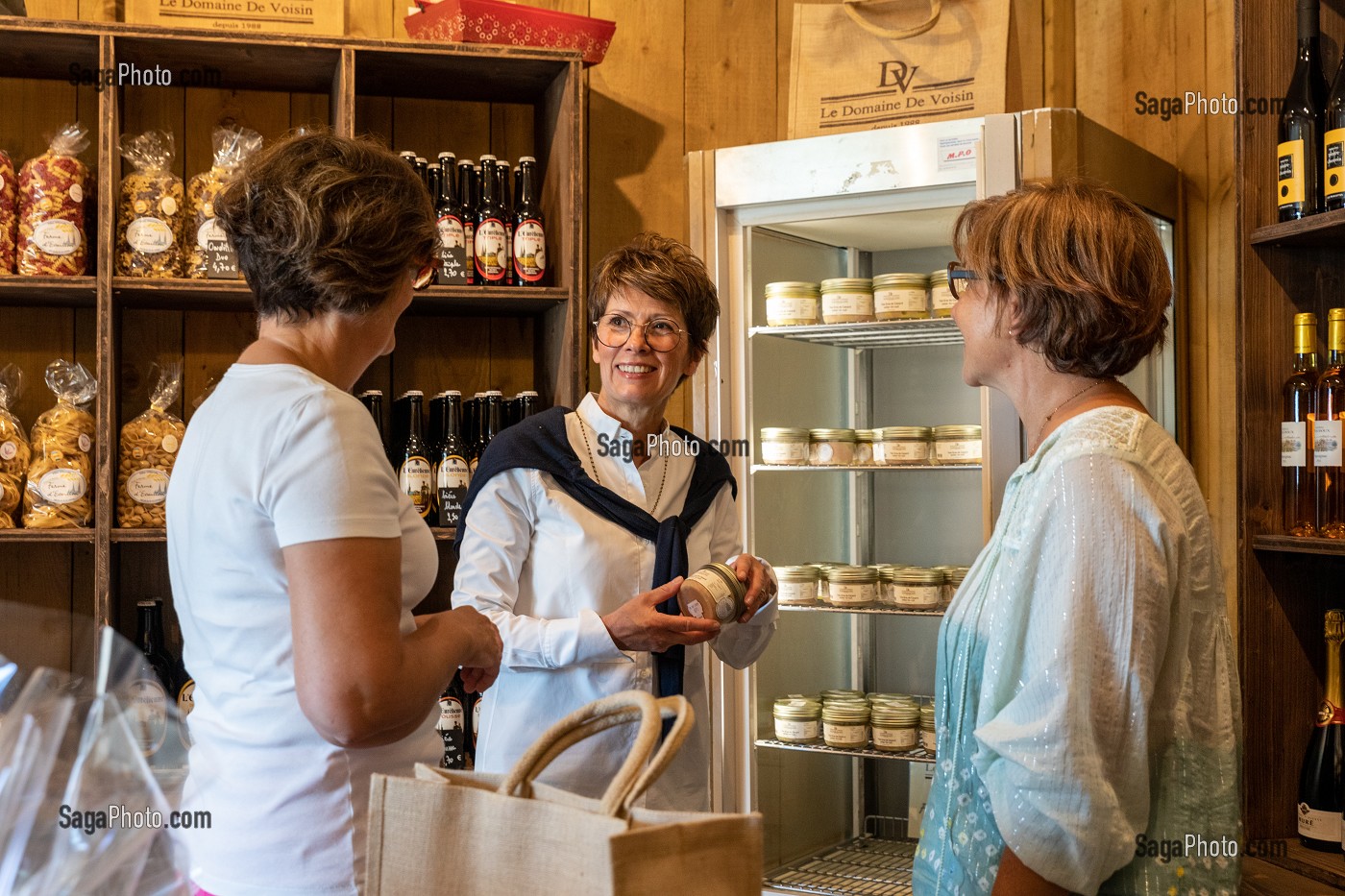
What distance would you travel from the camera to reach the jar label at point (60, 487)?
2396 millimetres

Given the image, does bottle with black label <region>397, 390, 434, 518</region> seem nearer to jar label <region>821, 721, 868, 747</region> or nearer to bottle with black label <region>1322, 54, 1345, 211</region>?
jar label <region>821, 721, 868, 747</region>

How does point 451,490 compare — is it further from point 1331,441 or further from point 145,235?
point 1331,441

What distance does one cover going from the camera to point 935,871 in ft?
4.25

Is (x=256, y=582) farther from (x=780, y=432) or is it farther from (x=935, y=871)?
(x=780, y=432)

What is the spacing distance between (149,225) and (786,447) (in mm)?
1444

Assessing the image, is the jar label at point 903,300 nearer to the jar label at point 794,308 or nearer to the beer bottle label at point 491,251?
the jar label at point 794,308

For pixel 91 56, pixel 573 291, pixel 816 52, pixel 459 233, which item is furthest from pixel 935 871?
pixel 91 56

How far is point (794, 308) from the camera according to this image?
2.72m

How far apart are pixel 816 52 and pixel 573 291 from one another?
2.62 feet

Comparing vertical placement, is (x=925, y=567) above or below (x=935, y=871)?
above

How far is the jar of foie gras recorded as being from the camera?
5.65ft

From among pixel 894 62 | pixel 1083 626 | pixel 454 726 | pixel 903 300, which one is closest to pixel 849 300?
pixel 903 300

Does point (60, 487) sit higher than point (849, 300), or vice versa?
point (849, 300)

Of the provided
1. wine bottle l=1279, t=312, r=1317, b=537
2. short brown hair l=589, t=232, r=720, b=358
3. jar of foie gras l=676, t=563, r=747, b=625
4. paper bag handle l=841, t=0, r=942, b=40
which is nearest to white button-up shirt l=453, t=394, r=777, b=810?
jar of foie gras l=676, t=563, r=747, b=625
